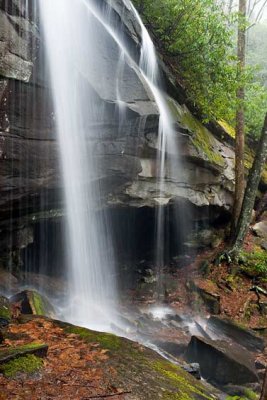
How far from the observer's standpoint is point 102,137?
9.23 meters

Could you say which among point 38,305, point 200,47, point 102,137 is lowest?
point 38,305

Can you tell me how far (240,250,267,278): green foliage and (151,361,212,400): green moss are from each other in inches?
289

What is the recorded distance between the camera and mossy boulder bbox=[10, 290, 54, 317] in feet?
23.0

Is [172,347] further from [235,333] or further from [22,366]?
[22,366]

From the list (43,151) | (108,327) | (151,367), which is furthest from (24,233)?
(151,367)

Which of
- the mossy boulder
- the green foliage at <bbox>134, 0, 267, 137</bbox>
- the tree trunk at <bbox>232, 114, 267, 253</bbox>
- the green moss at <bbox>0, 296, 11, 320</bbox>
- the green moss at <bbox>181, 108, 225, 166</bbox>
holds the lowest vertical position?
the mossy boulder

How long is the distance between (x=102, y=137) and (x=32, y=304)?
4612 mm

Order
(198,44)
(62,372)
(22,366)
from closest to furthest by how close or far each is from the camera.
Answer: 1. (22,366)
2. (62,372)
3. (198,44)

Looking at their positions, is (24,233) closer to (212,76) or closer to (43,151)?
(43,151)

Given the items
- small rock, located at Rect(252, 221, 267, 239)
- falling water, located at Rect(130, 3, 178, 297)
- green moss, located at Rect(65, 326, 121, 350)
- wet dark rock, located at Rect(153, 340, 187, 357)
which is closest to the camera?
green moss, located at Rect(65, 326, 121, 350)

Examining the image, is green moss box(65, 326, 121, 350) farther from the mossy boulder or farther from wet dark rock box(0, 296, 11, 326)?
the mossy boulder

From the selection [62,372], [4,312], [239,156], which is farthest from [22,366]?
[239,156]

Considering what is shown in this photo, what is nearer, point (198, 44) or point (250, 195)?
point (198, 44)

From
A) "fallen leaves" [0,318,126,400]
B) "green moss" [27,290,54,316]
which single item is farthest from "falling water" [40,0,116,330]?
"fallen leaves" [0,318,126,400]
